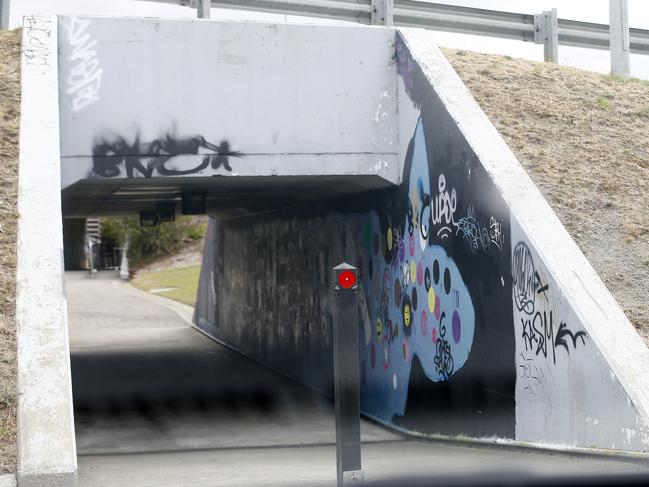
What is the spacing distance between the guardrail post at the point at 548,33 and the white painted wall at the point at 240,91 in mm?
3243

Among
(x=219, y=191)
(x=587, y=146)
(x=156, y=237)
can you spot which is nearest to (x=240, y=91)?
(x=219, y=191)

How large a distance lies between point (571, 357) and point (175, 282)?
3415cm

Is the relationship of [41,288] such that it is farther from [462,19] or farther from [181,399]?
[462,19]

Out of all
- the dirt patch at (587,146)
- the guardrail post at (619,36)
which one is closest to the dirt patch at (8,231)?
the dirt patch at (587,146)

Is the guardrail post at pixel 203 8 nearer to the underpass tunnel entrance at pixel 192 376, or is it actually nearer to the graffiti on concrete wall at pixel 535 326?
the underpass tunnel entrance at pixel 192 376

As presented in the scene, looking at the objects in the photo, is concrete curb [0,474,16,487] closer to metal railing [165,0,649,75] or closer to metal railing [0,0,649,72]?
metal railing [0,0,649,72]

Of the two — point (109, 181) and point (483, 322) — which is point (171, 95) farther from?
point (483, 322)

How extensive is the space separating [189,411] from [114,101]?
16.4 feet

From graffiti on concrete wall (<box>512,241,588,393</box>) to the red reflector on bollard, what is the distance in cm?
192

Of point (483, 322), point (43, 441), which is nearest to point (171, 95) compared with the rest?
point (483, 322)

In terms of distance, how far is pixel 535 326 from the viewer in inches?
312

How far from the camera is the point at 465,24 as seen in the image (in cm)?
1345

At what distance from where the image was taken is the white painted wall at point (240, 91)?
35.2 ft

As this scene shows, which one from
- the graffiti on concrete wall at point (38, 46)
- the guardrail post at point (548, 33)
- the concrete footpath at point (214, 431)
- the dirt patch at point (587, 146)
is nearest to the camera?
the concrete footpath at point (214, 431)
